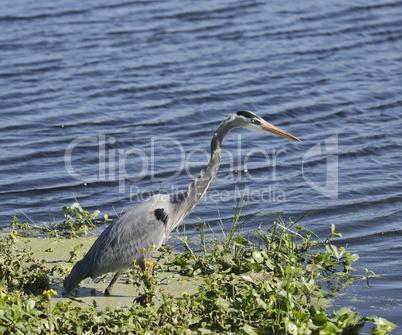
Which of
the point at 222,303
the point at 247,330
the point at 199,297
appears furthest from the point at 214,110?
the point at 247,330

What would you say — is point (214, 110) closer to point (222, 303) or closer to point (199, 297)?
point (199, 297)

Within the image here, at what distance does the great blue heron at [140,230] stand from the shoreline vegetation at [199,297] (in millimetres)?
195

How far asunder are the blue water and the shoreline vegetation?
2.17ft

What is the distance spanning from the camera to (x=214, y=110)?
1095 cm

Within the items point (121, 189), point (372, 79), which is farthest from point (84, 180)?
point (372, 79)

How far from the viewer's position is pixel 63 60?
42.5 ft

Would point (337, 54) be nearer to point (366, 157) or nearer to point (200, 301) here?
point (366, 157)

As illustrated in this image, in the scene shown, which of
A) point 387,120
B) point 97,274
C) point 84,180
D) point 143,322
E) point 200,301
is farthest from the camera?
point 387,120

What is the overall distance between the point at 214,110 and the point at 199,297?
20.5 ft

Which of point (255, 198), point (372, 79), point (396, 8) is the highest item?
point (396, 8)

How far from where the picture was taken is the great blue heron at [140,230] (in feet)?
18.7

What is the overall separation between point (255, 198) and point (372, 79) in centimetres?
479

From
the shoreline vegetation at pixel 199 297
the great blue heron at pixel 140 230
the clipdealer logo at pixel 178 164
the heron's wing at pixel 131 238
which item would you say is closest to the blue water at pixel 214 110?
the clipdealer logo at pixel 178 164

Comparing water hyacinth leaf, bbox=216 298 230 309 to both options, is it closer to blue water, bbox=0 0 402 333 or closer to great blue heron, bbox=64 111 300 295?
great blue heron, bbox=64 111 300 295
